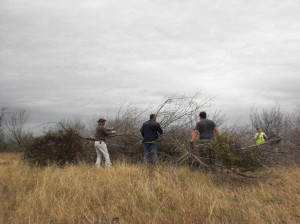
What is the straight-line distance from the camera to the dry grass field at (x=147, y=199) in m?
5.37

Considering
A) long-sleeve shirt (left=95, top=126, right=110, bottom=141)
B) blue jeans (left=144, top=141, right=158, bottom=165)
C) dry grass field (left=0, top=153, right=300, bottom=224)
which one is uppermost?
long-sleeve shirt (left=95, top=126, right=110, bottom=141)

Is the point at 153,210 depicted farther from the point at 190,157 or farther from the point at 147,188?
the point at 190,157

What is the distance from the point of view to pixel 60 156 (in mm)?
12203

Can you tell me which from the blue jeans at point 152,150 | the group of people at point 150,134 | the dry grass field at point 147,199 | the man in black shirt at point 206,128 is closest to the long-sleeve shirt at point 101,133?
the group of people at point 150,134

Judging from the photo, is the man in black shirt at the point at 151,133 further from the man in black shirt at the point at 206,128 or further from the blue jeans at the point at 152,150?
the man in black shirt at the point at 206,128

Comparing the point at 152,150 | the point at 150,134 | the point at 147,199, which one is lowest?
the point at 147,199

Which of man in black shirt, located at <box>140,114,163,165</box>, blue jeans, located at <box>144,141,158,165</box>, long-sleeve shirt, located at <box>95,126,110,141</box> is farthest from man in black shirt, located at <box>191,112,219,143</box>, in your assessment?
long-sleeve shirt, located at <box>95,126,110,141</box>

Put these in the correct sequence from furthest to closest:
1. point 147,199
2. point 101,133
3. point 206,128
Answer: point 101,133, point 206,128, point 147,199

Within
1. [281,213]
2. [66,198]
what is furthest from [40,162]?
[281,213]

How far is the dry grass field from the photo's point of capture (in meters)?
5.37

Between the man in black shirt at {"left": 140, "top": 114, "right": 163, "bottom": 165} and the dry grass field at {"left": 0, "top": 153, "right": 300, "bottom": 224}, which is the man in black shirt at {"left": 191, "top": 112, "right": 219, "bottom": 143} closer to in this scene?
the dry grass field at {"left": 0, "top": 153, "right": 300, "bottom": 224}

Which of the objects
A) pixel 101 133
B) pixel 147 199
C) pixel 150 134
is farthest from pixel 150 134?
pixel 147 199

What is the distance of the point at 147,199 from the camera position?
608 centimetres

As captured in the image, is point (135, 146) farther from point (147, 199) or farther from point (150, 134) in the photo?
point (147, 199)
